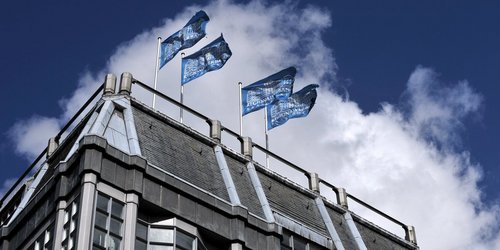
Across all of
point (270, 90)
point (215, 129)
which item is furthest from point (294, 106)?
point (215, 129)

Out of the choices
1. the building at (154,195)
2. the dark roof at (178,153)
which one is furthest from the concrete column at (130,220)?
the dark roof at (178,153)

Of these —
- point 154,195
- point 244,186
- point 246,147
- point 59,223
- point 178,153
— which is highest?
point 246,147

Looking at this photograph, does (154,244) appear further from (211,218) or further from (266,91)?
(266,91)

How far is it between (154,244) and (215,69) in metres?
18.1

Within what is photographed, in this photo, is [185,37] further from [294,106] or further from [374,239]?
[374,239]

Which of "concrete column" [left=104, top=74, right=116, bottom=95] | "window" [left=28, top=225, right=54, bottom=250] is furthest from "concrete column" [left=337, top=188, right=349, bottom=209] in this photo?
"window" [left=28, top=225, right=54, bottom=250]

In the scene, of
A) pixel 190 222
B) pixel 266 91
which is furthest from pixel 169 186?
pixel 266 91

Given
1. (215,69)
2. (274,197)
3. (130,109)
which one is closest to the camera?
(130,109)

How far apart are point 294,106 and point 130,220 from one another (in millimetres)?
22610

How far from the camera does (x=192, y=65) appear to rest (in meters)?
61.4

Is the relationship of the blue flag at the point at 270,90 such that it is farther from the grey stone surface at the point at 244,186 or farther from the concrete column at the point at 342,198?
the grey stone surface at the point at 244,186

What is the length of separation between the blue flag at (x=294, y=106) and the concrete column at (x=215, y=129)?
32.8ft

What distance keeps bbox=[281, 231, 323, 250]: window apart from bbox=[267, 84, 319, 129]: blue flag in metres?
13.9

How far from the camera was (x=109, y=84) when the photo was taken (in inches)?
2028
